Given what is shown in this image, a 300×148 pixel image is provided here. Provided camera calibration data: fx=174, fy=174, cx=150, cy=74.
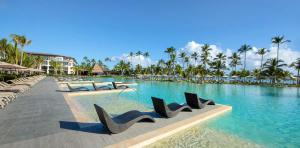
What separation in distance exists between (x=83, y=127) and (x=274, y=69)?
4220 cm

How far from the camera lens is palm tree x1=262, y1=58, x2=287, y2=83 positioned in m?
35.8

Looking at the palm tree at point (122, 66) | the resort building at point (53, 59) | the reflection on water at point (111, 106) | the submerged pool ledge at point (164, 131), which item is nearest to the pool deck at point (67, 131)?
the submerged pool ledge at point (164, 131)

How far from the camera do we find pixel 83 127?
16.6 ft

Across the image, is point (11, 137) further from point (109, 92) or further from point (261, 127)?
point (109, 92)

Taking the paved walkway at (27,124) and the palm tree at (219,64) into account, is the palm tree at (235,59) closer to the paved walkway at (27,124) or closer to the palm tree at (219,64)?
the palm tree at (219,64)

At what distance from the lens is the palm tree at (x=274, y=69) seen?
3584 cm

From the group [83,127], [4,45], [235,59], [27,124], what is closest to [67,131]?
[83,127]

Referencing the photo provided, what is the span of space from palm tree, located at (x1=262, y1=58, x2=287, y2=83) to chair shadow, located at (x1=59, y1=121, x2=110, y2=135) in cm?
4110

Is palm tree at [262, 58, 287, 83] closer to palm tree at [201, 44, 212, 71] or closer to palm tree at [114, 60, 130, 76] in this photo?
palm tree at [201, 44, 212, 71]

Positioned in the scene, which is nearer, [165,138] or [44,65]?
[165,138]

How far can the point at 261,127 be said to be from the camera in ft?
22.4

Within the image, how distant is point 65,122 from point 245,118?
7.57m

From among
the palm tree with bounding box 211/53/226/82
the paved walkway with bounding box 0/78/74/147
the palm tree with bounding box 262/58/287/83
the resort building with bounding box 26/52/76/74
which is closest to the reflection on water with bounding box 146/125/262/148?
the paved walkway with bounding box 0/78/74/147

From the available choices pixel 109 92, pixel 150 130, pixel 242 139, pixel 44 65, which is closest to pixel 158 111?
pixel 150 130
